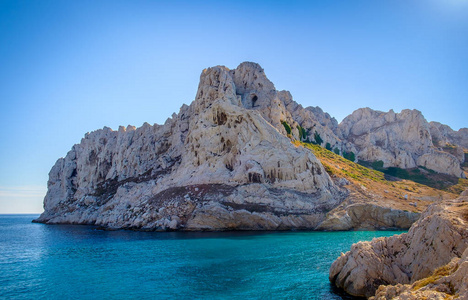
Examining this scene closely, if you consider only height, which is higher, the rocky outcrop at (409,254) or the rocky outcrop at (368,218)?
the rocky outcrop at (409,254)

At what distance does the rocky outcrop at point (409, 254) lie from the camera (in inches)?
707

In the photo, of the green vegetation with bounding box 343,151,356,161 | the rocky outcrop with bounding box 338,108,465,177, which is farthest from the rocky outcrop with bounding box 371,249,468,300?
the green vegetation with bounding box 343,151,356,161

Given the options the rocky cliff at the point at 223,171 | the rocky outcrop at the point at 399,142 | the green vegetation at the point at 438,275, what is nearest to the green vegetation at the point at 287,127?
the rocky cliff at the point at 223,171

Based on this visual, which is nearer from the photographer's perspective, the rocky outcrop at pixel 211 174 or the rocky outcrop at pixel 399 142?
the rocky outcrop at pixel 211 174

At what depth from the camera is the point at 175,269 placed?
31641 millimetres

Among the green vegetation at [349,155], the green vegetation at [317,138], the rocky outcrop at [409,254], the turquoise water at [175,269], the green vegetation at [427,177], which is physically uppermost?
the green vegetation at [317,138]

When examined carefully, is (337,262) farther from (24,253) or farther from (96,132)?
(96,132)

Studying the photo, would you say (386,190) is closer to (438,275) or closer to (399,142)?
(399,142)

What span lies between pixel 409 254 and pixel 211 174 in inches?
2088

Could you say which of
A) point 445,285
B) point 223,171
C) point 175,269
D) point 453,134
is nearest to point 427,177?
point 453,134

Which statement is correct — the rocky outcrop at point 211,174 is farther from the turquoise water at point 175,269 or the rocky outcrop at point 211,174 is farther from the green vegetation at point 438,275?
the green vegetation at point 438,275

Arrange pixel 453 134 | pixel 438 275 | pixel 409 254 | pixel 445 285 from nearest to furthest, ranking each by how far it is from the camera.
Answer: pixel 445 285
pixel 438 275
pixel 409 254
pixel 453 134

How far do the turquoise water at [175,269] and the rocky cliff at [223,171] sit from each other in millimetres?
13689

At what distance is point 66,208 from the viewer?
332 ft
